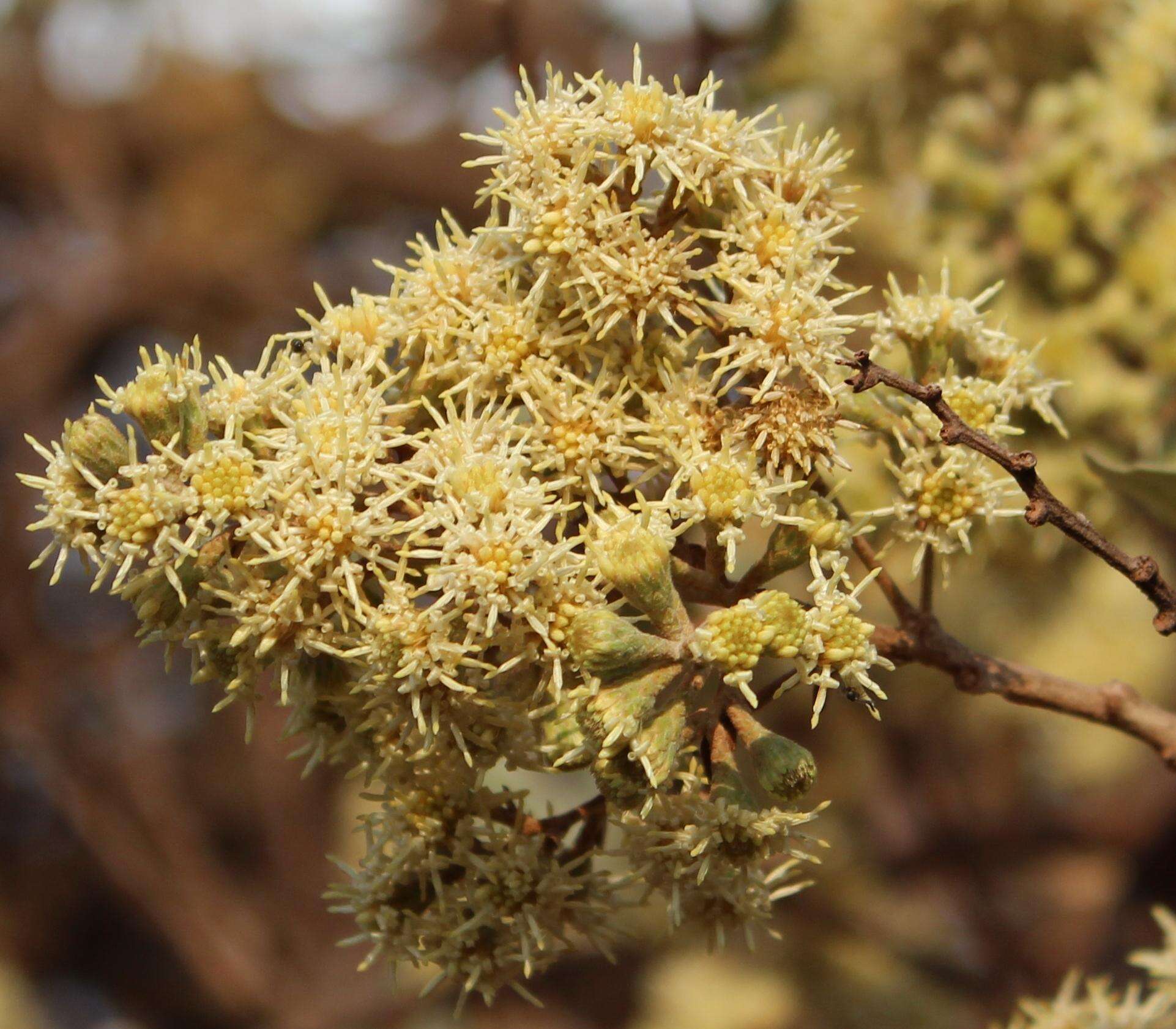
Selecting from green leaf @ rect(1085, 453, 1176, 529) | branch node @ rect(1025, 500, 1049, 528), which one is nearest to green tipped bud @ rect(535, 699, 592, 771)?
branch node @ rect(1025, 500, 1049, 528)

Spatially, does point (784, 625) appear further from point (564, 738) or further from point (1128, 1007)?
point (1128, 1007)

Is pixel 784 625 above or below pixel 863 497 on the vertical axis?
below

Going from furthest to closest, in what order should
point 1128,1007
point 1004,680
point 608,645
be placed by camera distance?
point 1128,1007 → point 1004,680 → point 608,645

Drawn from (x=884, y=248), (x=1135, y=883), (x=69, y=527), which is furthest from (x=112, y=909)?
(x=69, y=527)

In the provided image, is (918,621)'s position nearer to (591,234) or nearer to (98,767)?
(591,234)

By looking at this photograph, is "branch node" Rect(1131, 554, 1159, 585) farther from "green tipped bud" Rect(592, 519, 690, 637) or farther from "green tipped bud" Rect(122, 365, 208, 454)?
"green tipped bud" Rect(122, 365, 208, 454)

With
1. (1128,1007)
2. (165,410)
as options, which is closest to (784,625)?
(165,410)
